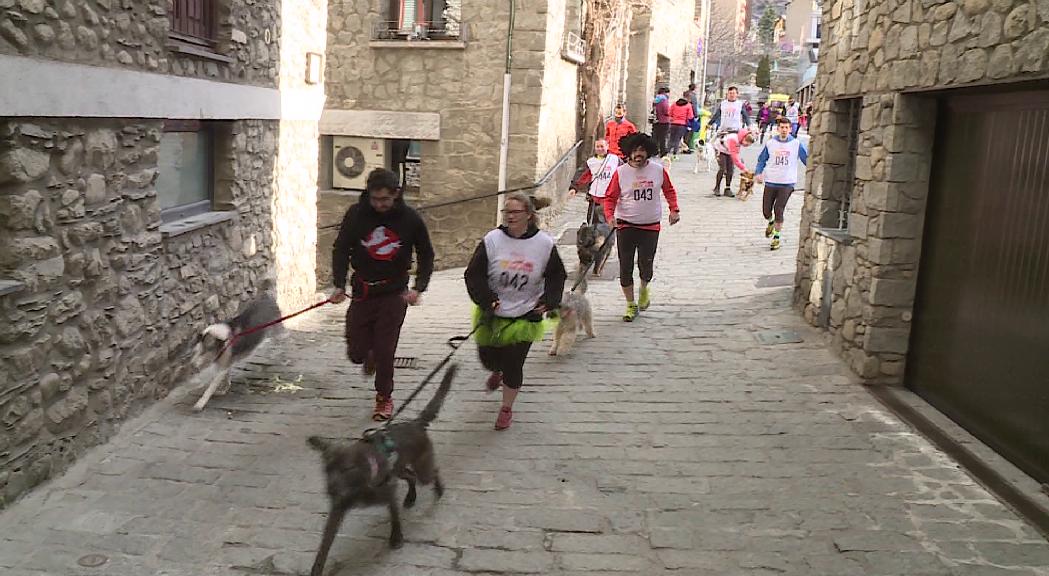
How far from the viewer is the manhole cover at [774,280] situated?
33.6 feet

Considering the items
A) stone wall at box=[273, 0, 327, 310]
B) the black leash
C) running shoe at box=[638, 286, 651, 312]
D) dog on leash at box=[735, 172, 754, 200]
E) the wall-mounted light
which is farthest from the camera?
dog on leash at box=[735, 172, 754, 200]

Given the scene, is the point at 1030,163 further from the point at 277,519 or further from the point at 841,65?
the point at 277,519

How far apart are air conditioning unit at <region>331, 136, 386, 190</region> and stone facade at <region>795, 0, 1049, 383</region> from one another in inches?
300

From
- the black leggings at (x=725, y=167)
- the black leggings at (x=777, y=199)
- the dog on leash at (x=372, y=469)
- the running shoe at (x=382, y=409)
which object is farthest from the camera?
the black leggings at (x=725, y=167)

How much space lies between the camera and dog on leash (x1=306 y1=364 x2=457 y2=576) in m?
3.82

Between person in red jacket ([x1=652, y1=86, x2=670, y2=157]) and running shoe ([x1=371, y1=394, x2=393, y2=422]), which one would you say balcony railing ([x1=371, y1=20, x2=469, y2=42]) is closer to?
person in red jacket ([x1=652, y1=86, x2=670, y2=157])

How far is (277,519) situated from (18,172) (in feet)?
7.00

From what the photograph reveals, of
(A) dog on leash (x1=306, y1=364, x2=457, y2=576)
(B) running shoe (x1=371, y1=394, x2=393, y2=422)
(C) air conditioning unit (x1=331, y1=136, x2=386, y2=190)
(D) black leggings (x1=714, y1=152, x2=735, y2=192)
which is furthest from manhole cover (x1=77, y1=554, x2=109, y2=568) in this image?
(D) black leggings (x1=714, y1=152, x2=735, y2=192)

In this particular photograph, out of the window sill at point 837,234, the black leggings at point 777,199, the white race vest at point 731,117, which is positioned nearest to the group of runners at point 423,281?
the window sill at point 837,234

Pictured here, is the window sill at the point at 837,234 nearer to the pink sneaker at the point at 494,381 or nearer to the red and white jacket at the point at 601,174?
the pink sneaker at the point at 494,381

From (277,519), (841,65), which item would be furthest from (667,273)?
(277,519)

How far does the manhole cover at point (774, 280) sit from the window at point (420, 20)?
5.88m

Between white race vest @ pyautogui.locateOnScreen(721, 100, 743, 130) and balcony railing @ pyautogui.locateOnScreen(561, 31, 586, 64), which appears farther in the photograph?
white race vest @ pyautogui.locateOnScreen(721, 100, 743, 130)

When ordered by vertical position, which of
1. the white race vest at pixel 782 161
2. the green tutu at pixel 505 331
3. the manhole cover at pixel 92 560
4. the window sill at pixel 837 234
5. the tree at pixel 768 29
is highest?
the tree at pixel 768 29
